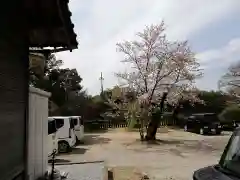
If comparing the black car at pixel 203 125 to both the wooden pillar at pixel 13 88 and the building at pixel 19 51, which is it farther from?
the wooden pillar at pixel 13 88

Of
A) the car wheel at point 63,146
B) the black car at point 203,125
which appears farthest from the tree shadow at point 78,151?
the black car at point 203,125

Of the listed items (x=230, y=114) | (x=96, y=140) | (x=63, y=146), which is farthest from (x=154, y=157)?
(x=230, y=114)

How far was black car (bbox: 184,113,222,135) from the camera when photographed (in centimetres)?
3055

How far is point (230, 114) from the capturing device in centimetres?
3825

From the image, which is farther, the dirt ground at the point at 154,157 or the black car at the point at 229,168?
the dirt ground at the point at 154,157

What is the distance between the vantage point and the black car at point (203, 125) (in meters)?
30.5

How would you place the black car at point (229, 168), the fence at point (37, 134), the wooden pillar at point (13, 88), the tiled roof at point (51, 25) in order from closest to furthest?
the black car at point (229, 168) < the wooden pillar at point (13, 88) < the tiled roof at point (51, 25) < the fence at point (37, 134)

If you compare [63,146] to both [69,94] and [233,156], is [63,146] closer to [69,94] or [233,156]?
[233,156]

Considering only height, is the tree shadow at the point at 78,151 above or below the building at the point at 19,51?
below

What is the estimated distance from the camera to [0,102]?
430cm

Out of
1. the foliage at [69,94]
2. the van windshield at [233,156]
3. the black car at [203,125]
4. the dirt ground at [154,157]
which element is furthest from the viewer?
the foliage at [69,94]

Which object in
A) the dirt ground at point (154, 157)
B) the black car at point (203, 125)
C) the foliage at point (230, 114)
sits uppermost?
the foliage at point (230, 114)

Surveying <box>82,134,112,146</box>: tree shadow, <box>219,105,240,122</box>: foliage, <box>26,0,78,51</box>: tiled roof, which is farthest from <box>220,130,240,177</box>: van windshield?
<box>219,105,240,122</box>: foliage

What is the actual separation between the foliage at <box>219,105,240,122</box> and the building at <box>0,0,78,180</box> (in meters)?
33.8
